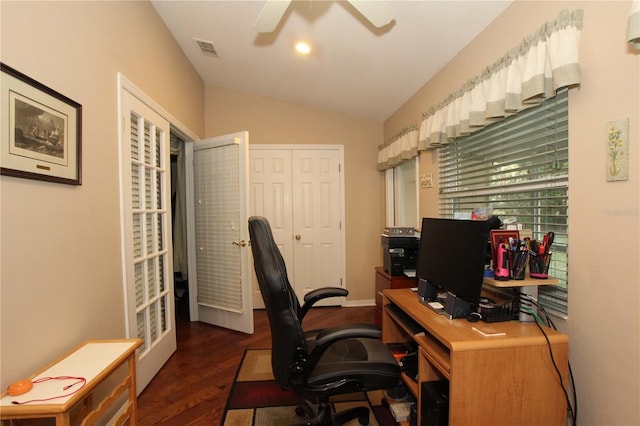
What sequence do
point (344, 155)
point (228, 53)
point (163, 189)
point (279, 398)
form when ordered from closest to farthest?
1. point (279, 398)
2. point (163, 189)
3. point (228, 53)
4. point (344, 155)

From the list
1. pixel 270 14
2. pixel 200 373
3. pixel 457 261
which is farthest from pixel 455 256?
pixel 200 373

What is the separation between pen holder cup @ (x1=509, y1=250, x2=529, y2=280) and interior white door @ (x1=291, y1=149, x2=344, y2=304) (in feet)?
8.51

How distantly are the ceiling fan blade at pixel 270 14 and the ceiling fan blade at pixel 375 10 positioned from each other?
0.36 m

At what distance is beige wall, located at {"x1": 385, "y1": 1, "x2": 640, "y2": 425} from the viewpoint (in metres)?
1.11

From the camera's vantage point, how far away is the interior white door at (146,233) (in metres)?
1.87

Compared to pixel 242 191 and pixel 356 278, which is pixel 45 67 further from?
pixel 356 278

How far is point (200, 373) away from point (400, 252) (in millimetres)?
1945

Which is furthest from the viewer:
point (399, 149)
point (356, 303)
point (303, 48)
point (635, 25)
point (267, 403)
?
point (356, 303)

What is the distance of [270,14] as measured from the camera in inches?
61.4

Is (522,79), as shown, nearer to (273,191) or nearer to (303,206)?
(303,206)

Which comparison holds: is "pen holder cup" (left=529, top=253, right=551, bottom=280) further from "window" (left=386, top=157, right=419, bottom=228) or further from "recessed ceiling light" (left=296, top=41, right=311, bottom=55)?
"recessed ceiling light" (left=296, top=41, right=311, bottom=55)

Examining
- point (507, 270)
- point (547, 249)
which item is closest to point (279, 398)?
point (507, 270)

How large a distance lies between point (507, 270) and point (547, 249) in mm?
210

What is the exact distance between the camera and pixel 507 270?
141 cm
